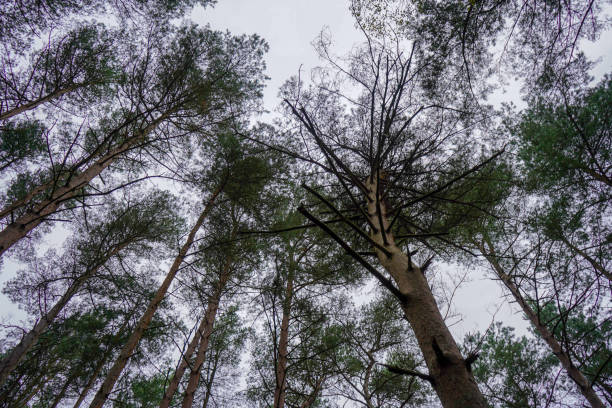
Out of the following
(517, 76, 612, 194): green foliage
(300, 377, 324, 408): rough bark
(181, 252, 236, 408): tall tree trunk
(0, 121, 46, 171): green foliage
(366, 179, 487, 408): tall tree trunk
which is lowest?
(366, 179, 487, 408): tall tree trunk

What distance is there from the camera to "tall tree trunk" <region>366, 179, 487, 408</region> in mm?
1372

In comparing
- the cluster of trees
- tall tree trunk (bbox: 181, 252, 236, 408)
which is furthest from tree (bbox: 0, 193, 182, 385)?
tall tree trunk (bbox: 181, 252, 236, 408)

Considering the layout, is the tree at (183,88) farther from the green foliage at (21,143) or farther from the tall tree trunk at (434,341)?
the tall tree trunk at (434,341)

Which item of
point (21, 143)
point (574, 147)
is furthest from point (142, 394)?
point (574, 147)

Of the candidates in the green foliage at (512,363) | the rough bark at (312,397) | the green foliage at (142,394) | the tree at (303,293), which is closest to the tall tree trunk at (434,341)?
the rough bark at (312,397)

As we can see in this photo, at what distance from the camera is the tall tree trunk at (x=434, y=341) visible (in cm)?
137

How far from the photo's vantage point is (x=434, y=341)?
57.7 inches

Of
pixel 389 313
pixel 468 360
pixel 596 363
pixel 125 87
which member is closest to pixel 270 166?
pixel 125 87

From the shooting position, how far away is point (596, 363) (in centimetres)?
817

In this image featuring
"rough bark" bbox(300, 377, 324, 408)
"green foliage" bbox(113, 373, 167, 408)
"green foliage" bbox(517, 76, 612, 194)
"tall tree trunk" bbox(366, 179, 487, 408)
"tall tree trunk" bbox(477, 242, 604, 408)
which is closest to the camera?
"tall tree trunk" bbox(366, 179, 487, 408)

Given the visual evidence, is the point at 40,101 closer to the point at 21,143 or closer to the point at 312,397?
the point at 21,143

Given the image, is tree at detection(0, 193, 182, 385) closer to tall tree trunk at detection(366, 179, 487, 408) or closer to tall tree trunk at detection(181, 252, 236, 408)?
tall tree trunk at detection(181, 252, 236, 408)

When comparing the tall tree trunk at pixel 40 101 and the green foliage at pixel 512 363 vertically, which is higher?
the tall tree trunk at pixel 40 101

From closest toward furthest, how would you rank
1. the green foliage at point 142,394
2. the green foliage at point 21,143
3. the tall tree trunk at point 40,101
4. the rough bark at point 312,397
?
the rough bark at point 312,397
the tall tree trunk at point 40,101
the green foliage at point 21,143
the green foliage at point 142,394
